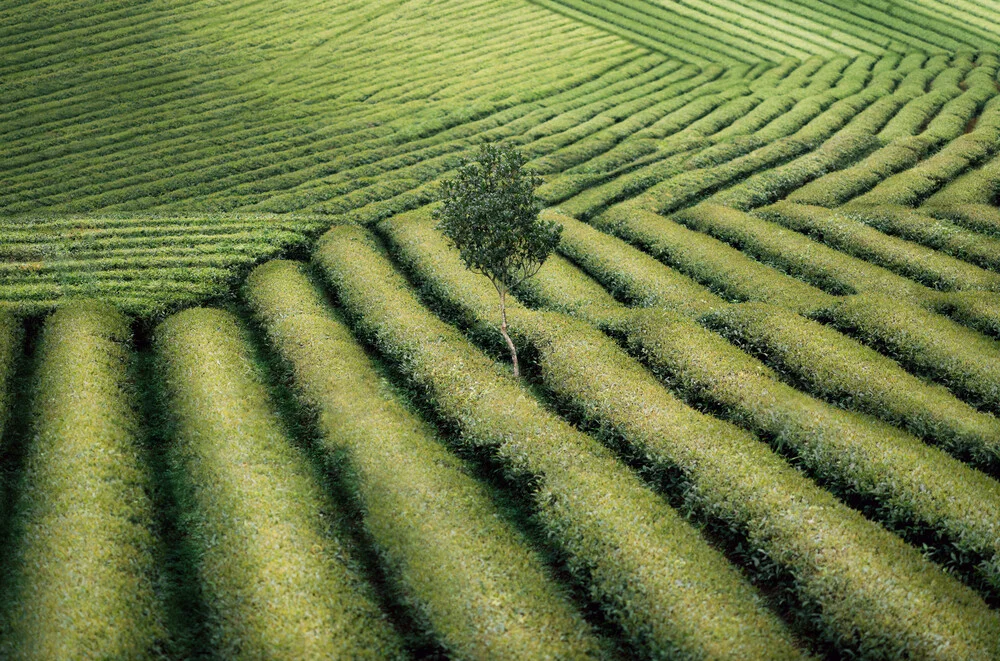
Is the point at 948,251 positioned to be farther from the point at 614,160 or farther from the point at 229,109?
the point at 229,109

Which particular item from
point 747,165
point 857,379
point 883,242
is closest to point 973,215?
point 883,242

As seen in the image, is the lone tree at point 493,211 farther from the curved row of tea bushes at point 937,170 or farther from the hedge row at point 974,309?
the curved row of tea bushes at point 937,170

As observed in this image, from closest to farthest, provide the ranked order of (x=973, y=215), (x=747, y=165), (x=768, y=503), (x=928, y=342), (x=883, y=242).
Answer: (x=768, y=503), (x=928, y=342), (x=883, y=242), (x=973, y=215), (x=747, y=165)

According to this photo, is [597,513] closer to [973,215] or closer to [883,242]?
[883,242]

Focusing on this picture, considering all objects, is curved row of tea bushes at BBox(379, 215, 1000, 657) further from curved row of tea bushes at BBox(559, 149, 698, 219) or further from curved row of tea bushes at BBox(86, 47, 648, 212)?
curved row of tea bushes at BBox(86, 47, 648, 212)

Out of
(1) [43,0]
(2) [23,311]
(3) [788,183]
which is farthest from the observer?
(1) [43,0]

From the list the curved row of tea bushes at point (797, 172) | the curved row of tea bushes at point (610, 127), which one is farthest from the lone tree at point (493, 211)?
the curved row of tea bushes at point (610, 127)

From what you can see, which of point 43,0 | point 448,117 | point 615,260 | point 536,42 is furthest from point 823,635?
point 43,0
